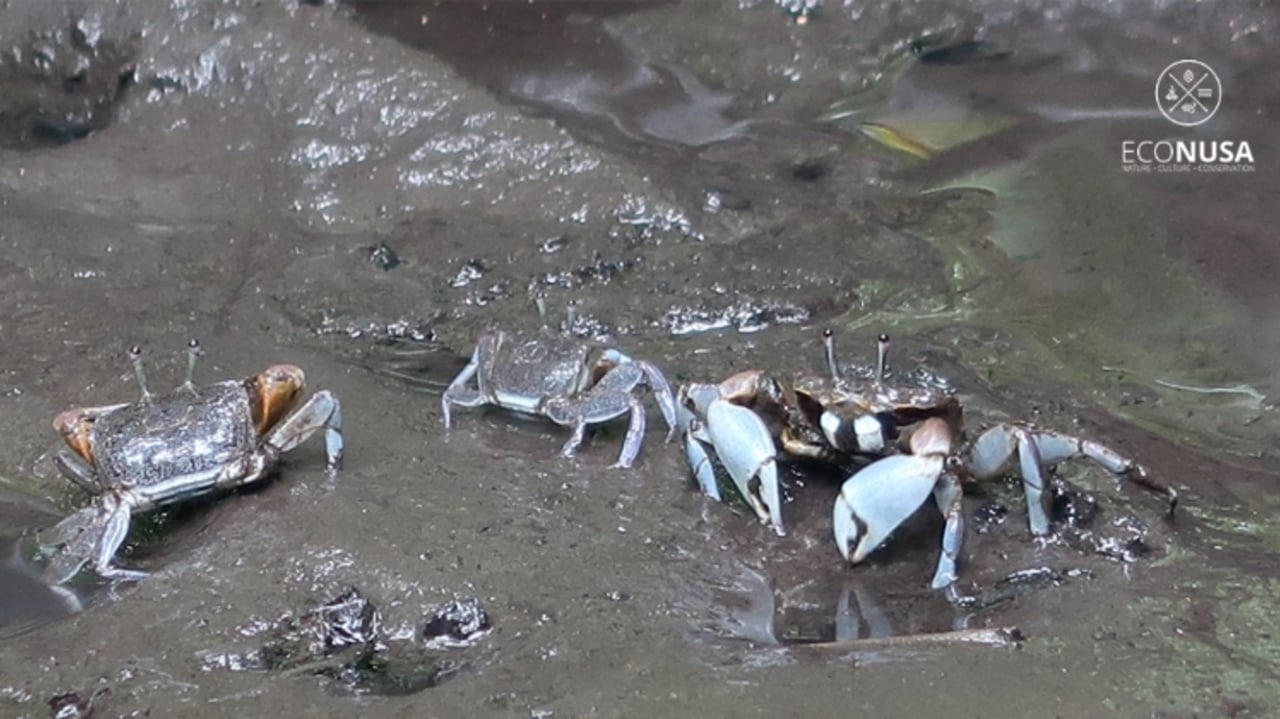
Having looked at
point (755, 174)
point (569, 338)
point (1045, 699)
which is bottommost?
point (1045, 699)

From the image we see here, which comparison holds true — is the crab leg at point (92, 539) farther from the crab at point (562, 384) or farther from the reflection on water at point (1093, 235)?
the reflection on water at point (1093, 235)

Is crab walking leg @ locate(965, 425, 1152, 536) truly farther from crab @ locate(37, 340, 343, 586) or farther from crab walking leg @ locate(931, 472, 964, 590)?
crab @ locate(37, 340, 343, 586)

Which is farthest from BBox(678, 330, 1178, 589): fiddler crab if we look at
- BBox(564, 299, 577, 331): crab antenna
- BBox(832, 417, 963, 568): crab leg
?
BBox(564, 299, 577, 331): crab antenna

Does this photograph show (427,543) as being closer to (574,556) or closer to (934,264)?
(574,556)

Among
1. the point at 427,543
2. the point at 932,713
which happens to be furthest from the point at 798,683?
the point at 427,543

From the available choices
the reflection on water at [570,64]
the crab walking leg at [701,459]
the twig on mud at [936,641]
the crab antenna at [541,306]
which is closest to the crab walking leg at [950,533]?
the twig on mud at [936,641]

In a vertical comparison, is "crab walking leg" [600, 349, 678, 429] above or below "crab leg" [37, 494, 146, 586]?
above

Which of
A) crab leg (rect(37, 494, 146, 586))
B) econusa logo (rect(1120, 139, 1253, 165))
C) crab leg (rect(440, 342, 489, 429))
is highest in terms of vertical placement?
econusa logo (rect(1120, 139, 1253, 165))
